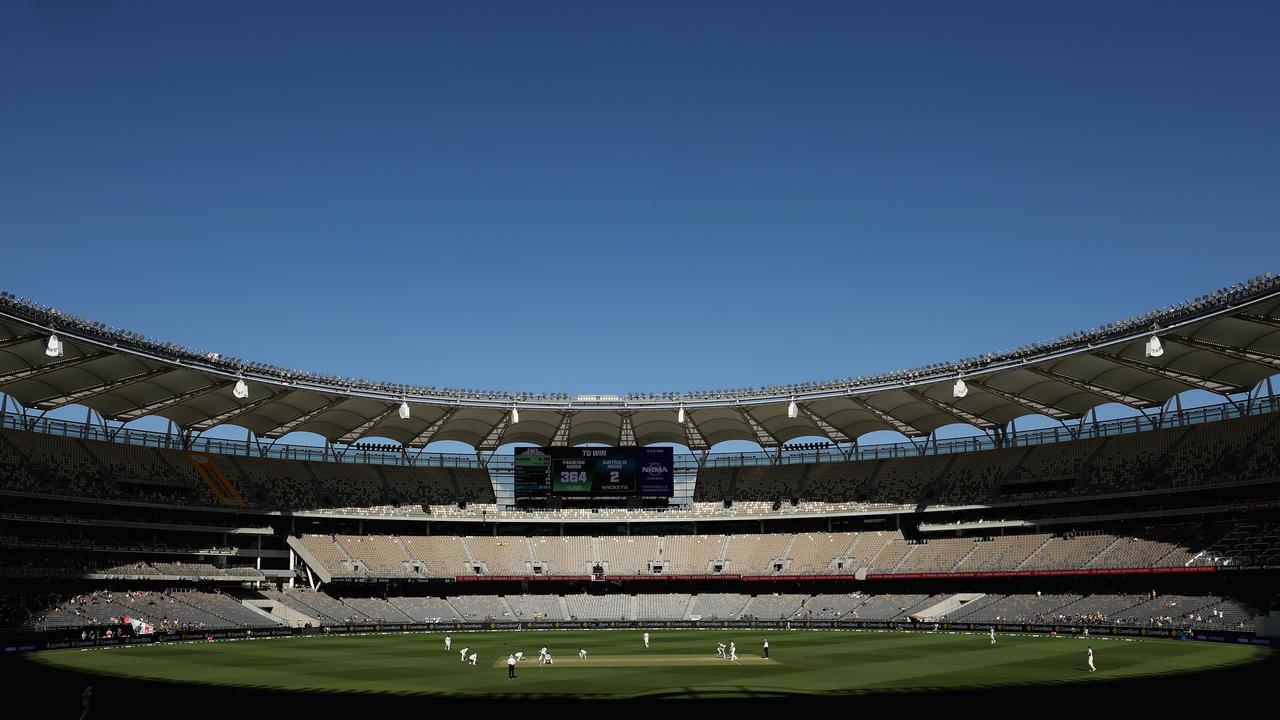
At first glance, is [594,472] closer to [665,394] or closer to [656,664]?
[665,394]

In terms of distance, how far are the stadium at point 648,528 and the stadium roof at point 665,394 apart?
0.33 metres

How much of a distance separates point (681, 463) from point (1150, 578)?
4520cm

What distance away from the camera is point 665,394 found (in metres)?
88.2

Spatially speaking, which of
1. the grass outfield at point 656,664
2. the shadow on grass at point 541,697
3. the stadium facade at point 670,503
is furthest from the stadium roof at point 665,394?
the shadow on grass at point 541,697

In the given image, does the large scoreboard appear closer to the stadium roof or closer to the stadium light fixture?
the stadium roof

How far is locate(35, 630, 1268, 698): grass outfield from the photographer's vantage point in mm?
39875

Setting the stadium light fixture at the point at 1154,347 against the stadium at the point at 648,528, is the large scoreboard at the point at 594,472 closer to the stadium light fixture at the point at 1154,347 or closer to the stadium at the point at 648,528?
the stadium at the point at 648,528

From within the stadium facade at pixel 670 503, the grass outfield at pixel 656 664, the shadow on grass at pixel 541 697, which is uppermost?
the stadium facade at pixel 670 503

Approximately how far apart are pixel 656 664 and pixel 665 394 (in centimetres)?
4071

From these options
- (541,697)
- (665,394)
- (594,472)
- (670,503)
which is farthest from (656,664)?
(670,503)

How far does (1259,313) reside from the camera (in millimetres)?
56125

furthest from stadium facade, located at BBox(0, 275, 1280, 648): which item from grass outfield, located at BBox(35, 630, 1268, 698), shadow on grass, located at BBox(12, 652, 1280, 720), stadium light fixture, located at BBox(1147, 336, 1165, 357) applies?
shadow on grass, located at BBox(12, 652, 1280, 720)

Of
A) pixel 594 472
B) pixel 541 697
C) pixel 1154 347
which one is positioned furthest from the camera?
pixel 594 472

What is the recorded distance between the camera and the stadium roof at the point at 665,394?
60.7 metres
